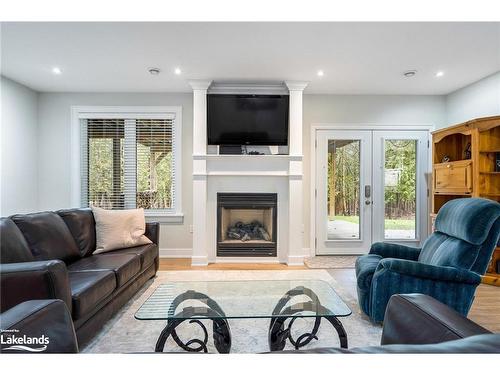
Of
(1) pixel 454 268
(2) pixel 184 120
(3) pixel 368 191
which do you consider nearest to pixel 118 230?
(2) pixel 184 120

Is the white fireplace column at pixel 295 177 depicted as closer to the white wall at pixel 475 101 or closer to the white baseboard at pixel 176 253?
the white baseboard at pixel 176 253

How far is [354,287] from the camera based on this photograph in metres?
3.15

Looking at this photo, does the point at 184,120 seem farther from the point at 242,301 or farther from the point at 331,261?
the point at 242,301

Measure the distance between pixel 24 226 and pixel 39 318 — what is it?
5.45ft

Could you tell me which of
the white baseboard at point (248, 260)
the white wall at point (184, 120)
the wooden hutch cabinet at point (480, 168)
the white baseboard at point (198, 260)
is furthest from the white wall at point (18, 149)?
the wooden hutch cabinet at point (480, 168)

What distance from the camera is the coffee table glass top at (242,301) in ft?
5.46

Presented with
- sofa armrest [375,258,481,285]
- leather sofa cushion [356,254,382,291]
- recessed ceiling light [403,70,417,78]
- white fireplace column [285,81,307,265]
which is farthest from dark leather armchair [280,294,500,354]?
recessed ceiling light [403,70,417,78]

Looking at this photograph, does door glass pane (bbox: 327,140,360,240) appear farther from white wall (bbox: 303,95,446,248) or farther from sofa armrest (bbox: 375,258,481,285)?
sofa armrest (bbox: 375,258,481,285)

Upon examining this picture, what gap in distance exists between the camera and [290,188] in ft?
13.1

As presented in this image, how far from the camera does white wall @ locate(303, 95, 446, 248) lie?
4.47 metres

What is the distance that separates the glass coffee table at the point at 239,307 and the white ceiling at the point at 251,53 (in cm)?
219
